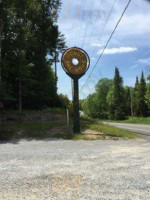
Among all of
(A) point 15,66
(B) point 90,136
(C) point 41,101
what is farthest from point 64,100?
(B) point 90,136

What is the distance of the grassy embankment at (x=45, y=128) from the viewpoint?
58.6 feet

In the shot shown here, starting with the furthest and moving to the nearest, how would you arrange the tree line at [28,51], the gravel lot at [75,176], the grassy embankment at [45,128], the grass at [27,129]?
the tree line at [28,51]
the grass at [27,129]
the grassy embankment at [45,128]
the gravel lot at [75,176]

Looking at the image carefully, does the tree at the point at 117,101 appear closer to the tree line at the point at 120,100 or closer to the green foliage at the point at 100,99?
the tree line at the point at 120,100

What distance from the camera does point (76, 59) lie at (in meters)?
19.5

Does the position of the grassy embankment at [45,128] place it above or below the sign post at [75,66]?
below

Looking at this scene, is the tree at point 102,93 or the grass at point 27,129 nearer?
the grass at point 27,129

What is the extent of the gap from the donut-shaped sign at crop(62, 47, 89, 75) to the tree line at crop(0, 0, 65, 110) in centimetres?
759

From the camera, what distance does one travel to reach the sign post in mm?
19203

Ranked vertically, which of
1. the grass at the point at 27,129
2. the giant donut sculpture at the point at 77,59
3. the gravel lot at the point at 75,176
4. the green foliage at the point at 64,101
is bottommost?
the gravel lot at the point at 75,176

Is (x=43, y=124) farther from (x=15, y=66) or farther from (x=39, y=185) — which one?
(x=39, y=185)

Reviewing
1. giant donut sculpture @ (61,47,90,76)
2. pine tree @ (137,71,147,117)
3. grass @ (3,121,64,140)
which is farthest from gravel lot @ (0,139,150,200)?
pine tree @ (137,71,147,117)

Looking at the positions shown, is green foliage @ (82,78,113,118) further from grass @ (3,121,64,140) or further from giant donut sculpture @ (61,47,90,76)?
giant donut sculpture @ (61,47,90,76)

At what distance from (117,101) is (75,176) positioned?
7612 centimetres

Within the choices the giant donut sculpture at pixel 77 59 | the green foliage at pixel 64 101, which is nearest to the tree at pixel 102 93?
the green foliage at pixel 64 101
